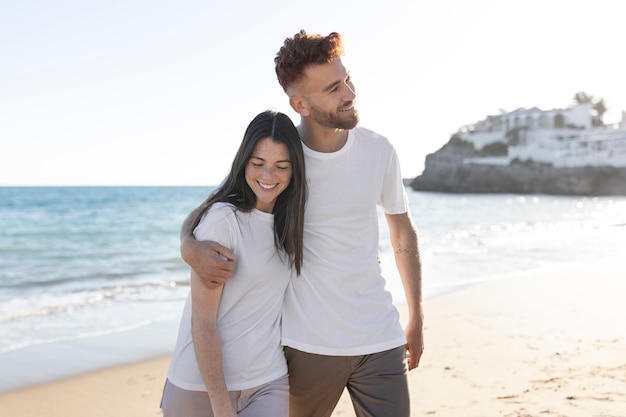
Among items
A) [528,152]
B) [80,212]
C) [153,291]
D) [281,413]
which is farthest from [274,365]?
[528,152]

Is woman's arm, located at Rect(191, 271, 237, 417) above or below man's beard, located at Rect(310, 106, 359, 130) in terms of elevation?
below

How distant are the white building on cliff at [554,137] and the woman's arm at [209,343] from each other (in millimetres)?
64670

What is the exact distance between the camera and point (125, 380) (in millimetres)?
5984

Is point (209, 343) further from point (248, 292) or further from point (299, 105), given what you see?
point (299, 105)

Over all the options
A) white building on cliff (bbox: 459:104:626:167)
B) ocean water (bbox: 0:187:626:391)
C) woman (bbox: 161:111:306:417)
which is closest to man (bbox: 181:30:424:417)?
woman (bbox: 161:111:306:417)

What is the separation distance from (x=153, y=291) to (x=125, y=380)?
5.46 meters

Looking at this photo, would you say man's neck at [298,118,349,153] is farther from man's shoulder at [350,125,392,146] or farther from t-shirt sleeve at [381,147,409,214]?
t-shirt sleeve at [381,147,409,214]

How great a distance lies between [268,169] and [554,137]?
71514 mm

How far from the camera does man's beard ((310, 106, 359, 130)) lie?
2855 millimetres

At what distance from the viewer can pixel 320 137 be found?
292 cm

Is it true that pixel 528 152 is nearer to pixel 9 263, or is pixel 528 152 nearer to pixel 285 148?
pixel 9 263

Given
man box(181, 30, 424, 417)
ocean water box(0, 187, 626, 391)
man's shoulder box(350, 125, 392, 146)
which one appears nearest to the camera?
man box(181, 30, 424, 417)

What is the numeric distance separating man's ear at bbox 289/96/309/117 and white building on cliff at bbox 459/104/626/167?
64114 millimetres

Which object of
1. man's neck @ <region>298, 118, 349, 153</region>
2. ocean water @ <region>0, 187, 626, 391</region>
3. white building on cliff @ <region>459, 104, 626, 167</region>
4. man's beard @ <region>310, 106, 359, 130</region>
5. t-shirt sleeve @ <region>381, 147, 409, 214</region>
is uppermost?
white building on cliff @ <region>459, 104, 626, 167</region>
